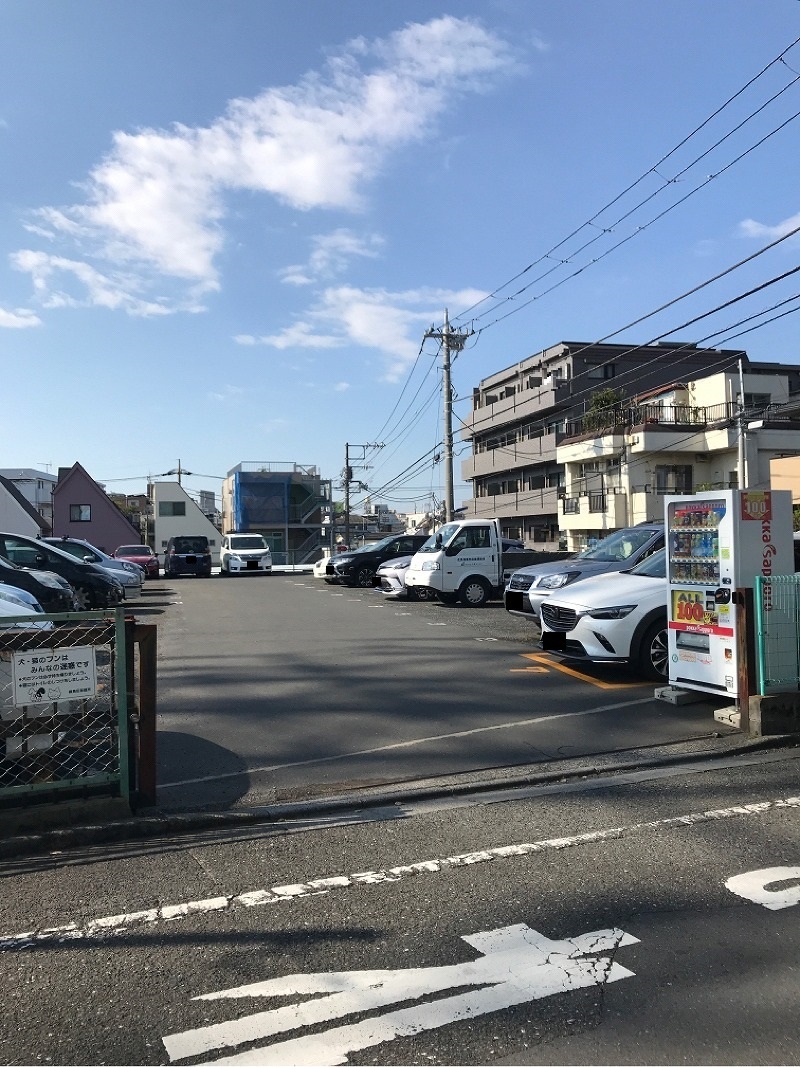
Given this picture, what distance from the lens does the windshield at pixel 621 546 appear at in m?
12.5

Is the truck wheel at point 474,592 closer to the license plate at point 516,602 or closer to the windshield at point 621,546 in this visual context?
the license plate at point 516,602

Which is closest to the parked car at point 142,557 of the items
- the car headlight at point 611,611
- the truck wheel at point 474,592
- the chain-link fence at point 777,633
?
the truck wheel at point 474,592

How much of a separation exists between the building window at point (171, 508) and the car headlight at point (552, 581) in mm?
56077

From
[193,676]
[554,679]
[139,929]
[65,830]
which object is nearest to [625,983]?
[139,929]

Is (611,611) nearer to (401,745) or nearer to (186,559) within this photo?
(401,745)

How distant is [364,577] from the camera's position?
2627 centimetres

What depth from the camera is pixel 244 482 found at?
2554 inches

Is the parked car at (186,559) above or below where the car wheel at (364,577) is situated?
above

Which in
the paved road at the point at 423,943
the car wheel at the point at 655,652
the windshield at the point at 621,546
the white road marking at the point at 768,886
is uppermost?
the windshield at the point at 621,546

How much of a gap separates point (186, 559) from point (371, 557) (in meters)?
12.8

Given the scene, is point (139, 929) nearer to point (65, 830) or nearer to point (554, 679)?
point (65, 830)

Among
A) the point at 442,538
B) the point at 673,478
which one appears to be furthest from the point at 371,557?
the point at 673,478

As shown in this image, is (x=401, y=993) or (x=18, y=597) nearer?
(x=401, y=993)

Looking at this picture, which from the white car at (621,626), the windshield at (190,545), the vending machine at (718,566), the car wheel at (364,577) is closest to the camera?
the vending machine at (718,566)
